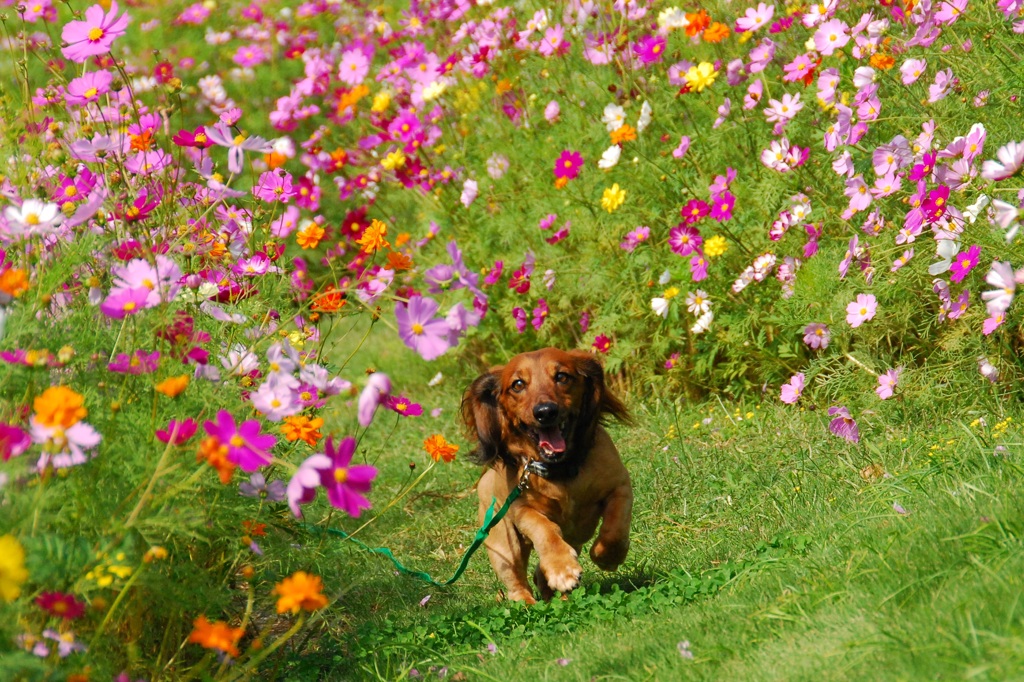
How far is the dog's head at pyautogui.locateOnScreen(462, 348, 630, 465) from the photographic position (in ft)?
13.1

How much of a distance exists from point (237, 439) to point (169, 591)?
614mm

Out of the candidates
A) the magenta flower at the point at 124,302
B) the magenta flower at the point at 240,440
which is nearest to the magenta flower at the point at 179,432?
the magenta flower at the point at 240,440

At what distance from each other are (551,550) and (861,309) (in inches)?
57.1

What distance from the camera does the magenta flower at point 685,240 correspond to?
4.98 metres

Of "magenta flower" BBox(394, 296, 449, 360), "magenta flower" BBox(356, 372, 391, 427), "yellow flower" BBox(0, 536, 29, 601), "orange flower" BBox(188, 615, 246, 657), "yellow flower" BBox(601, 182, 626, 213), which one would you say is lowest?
"yellow flower" BBox(601, 182, 626, 213)

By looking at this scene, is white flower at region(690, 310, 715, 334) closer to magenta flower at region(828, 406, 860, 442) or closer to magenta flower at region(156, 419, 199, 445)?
magenta flower at region(828, 406, 860, 442)

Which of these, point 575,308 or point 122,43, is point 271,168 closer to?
point 575,308

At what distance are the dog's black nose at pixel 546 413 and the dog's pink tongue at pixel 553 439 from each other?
9cm

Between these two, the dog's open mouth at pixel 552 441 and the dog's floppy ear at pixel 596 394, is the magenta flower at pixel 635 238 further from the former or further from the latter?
the dog's open mouth at pixel 552 441

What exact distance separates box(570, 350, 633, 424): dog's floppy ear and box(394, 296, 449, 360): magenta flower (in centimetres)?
168

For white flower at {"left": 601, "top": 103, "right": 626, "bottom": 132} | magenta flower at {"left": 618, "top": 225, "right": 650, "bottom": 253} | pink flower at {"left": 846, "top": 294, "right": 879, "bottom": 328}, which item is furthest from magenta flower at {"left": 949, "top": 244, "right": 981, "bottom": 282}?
white flower at {"left": 601, "top": 103, "right": 626, "bottom": 132}

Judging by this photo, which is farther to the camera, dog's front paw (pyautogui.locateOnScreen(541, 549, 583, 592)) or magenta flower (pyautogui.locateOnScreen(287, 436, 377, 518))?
dog's front paw (pyautogui.locateOnScreen(541, 549, 583, 592))

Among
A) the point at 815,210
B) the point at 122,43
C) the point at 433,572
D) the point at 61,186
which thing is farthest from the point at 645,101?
the point at 122,43

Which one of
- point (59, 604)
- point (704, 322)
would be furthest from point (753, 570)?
point (59, 604)
